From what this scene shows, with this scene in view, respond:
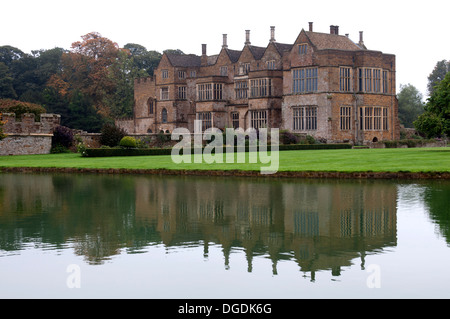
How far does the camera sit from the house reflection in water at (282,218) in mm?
11648

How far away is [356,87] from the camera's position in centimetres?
5594

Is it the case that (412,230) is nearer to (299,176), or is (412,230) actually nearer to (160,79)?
(299,176)

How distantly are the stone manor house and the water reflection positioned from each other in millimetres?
31393

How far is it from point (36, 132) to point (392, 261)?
140 feet

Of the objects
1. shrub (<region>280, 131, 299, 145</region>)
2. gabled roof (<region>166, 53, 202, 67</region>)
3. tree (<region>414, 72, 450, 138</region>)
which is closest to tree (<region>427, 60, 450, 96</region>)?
gabled roof (<region>166, 53, 202, 67</region>)

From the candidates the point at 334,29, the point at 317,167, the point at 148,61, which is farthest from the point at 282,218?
the point at 148,61

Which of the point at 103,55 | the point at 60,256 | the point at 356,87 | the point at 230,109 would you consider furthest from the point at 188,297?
the point at 103,55

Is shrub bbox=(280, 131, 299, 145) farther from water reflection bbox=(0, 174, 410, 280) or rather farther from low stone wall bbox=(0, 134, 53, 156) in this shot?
water reflection bbox=(0, 174, 410, 280)

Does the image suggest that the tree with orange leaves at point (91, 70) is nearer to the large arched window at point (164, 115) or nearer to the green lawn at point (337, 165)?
the large arched window at point (164, 115)

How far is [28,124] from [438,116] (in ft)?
98.3

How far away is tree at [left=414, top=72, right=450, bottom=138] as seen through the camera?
3641cm

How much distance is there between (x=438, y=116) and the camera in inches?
1467

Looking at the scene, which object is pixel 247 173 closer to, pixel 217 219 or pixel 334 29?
pixel 217 219

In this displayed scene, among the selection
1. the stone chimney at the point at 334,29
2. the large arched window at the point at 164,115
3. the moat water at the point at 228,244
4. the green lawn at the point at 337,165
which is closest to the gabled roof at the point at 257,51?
the stone chimney at the point at 334,29
